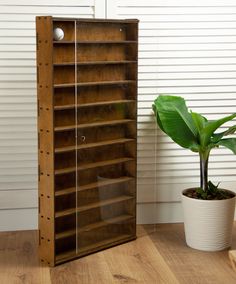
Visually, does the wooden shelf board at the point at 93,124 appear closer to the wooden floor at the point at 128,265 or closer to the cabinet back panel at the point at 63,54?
the cabinet back panel at the point at 63,54

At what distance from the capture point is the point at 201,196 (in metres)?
3.09

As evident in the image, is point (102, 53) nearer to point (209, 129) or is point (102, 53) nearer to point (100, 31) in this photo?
point (100, 31)

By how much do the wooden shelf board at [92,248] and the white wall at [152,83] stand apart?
322mm

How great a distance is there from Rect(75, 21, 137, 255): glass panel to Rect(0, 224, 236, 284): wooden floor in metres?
0.13

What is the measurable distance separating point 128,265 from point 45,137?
0.69 meters

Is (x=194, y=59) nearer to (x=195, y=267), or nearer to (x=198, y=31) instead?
(x=198, y=31)

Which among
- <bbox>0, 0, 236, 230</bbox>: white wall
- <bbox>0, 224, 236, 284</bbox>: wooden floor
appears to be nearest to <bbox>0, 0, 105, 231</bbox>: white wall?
<bbox>0, 0, 236, 230</bbox>: white wall

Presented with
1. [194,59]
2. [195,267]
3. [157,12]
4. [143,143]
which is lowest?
[195,267]

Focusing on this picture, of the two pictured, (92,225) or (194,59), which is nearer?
(92,225)

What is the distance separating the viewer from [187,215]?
3.09 metres

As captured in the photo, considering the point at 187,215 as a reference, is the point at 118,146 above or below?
above

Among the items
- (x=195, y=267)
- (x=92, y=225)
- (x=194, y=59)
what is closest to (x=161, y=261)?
(x=195, y=267)

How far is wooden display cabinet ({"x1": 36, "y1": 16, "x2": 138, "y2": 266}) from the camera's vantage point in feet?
9.21

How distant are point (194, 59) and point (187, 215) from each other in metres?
0.85
